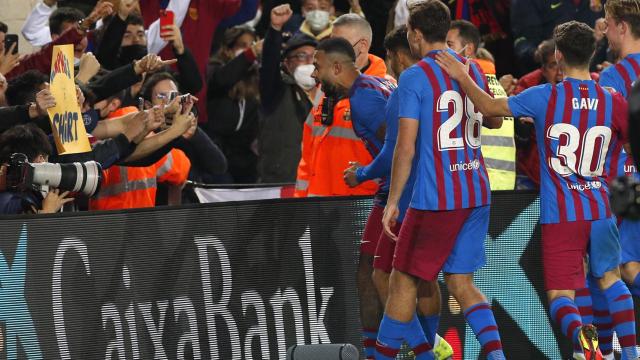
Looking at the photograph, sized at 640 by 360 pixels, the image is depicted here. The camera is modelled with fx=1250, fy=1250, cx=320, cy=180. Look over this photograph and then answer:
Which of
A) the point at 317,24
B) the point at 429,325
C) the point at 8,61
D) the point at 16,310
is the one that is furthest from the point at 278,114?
the point at 16,310

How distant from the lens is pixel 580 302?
7848 mm

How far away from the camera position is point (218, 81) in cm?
1177

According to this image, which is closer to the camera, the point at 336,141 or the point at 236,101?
the point at 336,141

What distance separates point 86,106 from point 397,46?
2.32 metres

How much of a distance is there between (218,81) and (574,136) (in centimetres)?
496

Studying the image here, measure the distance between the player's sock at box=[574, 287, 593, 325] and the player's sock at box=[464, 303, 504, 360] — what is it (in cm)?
78

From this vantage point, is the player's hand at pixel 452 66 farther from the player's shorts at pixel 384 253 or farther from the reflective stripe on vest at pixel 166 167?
the reflective stripe on vest at pixel 166 167

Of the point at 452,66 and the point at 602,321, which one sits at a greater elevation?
the point at 452,66

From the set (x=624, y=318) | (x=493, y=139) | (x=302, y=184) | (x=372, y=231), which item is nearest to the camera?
(x=624, y=318)

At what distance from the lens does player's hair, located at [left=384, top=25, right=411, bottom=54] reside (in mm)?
8461

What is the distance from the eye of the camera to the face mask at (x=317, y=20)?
11.2 m

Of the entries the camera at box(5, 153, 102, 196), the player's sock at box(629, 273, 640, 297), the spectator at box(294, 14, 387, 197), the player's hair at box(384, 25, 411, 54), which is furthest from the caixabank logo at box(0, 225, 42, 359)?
the player's sock at box(629, 273, 640, 297)

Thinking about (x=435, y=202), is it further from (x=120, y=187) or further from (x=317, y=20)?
(x=317, y=20)

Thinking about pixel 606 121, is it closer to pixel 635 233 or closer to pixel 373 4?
pixel 635 233
